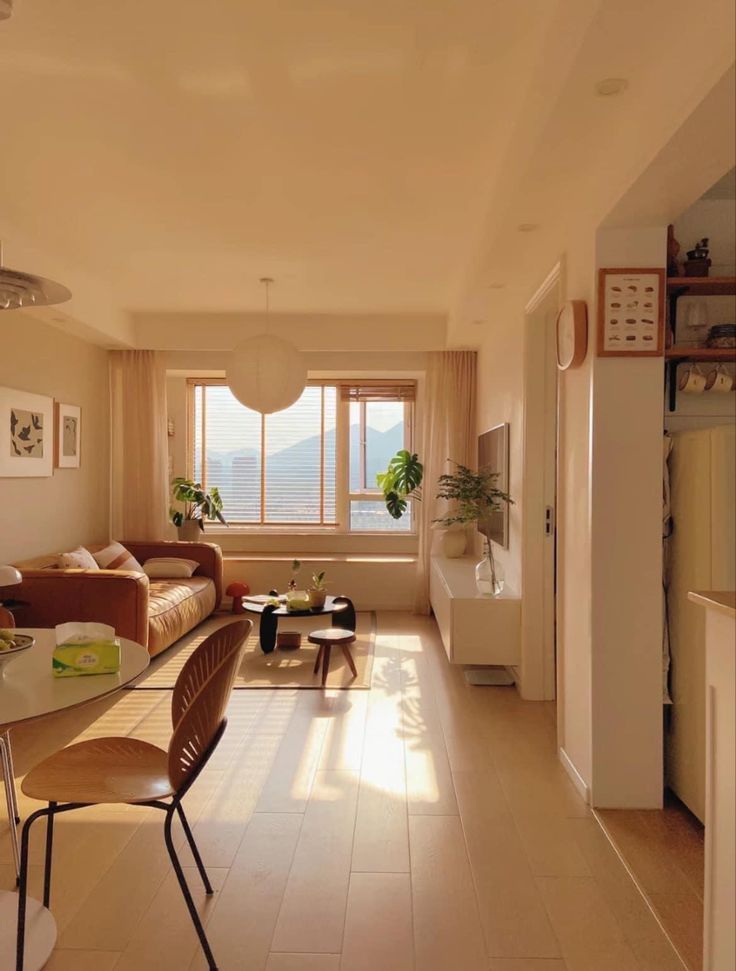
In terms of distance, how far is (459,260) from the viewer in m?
4.89

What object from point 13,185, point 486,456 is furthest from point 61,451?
point 486,456

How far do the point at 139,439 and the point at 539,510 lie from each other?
395 centimetres

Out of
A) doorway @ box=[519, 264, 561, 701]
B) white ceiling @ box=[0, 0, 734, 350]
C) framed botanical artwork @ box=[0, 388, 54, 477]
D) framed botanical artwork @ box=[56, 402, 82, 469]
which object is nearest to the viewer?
white ceiling @ box=[0, 0, 734, 350]

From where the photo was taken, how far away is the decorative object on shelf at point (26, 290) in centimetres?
217

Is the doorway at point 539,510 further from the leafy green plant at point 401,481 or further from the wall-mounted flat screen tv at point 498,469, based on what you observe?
the leafy green plant at point 401,481

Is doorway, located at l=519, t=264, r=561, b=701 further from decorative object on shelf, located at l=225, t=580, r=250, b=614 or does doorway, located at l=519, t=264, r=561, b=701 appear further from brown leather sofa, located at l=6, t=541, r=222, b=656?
decorative object on shelf, located at l=225, t=580, r=250, b=614

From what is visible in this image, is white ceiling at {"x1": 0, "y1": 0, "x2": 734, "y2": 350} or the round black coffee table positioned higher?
white ceiling at {"x1": 0, "y1": 0, "x2": 734, "y2": 350}

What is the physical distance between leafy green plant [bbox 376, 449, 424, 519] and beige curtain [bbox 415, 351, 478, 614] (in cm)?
40

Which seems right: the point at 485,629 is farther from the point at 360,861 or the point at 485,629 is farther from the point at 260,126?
the point at 260,126

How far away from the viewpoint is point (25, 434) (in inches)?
203

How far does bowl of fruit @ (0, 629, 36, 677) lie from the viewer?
2076 mm

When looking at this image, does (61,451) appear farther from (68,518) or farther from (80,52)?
(80,52)

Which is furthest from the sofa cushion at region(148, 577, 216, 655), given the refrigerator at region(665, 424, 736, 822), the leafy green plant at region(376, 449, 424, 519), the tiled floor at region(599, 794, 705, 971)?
the refrigerator at region(665, 424, 736, 822)

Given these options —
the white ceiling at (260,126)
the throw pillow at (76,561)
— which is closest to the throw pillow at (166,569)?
the throw pillow at (76,561)
